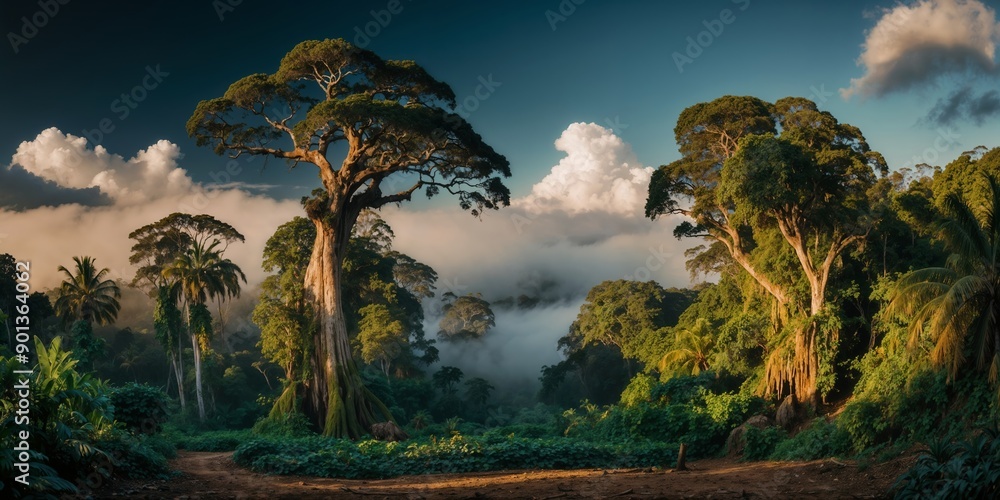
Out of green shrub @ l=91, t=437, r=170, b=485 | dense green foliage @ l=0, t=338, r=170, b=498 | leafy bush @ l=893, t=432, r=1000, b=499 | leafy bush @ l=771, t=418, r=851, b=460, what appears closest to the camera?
dense green foliage @ l=0, t=338, r=170, b=498

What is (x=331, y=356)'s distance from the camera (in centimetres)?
2338

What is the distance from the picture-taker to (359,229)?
144 feet

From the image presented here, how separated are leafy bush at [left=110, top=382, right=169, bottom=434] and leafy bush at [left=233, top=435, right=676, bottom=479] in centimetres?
209

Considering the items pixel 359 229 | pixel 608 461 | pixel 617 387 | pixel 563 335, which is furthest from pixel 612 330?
pixel 608 461

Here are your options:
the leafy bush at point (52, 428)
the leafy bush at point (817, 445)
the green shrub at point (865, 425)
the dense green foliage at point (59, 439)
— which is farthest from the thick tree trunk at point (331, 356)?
the green shrub at point (865, 425)

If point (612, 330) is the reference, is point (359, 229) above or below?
above

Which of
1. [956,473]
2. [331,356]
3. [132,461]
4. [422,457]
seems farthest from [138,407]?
[956,473]

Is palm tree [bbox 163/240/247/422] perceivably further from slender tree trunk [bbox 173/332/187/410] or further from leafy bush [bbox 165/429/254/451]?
leafy bush [bbox 165/429/254/451]

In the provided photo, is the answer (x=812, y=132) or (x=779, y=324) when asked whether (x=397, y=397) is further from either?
(x=812, y=132)

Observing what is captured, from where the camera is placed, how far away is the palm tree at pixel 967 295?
13742 millimetres

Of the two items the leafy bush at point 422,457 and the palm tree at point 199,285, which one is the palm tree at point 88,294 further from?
the leafy bush at point 422,457

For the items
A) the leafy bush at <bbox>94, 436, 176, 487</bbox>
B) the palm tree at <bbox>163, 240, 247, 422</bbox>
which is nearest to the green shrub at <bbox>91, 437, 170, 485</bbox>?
the leafy bush at <bbox>94, 436, 176, 487</bbox>

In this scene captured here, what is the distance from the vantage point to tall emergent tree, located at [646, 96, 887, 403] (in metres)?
20.2

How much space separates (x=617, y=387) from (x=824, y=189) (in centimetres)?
2707
